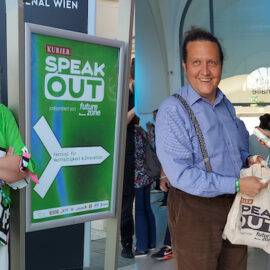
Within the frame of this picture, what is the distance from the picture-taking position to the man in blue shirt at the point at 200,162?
232cm

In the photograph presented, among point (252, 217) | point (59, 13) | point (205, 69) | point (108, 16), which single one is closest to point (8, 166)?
point (205, 69)

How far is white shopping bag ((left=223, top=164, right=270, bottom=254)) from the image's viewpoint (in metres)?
2.38

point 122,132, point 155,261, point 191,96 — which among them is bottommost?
point 155,261

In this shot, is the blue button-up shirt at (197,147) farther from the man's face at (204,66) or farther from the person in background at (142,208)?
the person in background at (142,208)

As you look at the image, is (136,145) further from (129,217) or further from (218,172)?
(218,172)

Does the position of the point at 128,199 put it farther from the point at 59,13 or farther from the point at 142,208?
the point at 59,13

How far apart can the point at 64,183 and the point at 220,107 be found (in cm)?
90

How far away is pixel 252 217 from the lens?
242 centimetres

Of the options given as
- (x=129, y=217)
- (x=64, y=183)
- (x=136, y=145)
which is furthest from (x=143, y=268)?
(x=64, y=183)

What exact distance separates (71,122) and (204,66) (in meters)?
0.75

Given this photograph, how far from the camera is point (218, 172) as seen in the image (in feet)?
7.80

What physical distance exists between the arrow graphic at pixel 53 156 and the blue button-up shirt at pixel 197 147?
510 mm

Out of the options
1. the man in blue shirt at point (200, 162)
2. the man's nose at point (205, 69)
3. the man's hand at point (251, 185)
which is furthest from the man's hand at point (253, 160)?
the man's nose at point (205, 69)

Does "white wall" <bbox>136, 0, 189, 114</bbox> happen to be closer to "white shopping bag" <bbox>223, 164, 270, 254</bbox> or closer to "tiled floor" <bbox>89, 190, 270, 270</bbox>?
"tiled floor" <bbox>89, 190, 270, 270</bbox>
